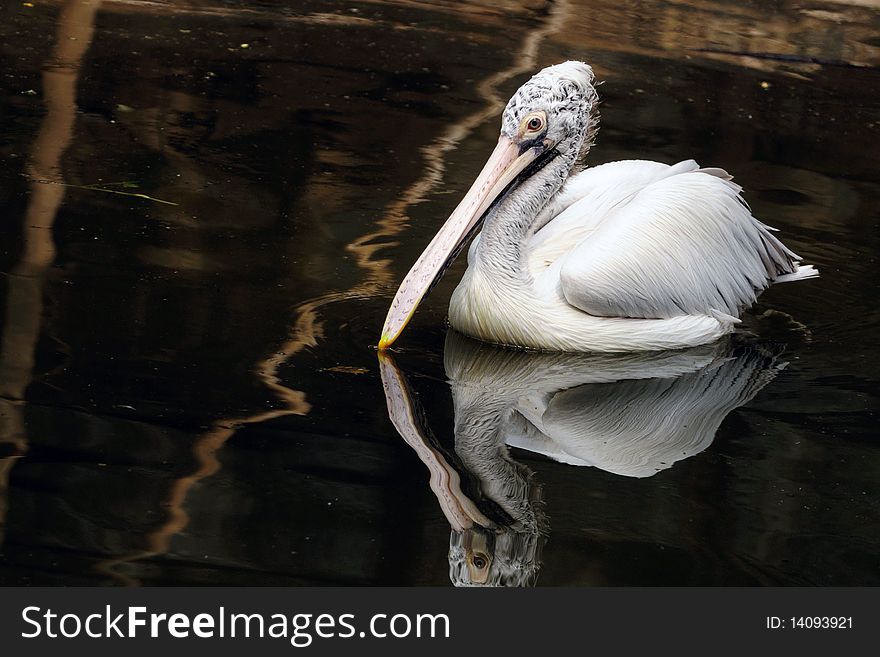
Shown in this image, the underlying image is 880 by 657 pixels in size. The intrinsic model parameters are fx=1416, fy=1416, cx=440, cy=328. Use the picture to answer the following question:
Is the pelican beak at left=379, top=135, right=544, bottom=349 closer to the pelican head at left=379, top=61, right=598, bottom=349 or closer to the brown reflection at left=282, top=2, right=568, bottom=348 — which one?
the pelican head at left=379, top=61, right=598, bottom=349

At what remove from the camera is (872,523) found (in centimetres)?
359

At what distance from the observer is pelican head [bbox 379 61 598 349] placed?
4488 mm

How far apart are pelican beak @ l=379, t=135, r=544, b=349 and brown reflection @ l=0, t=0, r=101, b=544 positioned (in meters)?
1.08

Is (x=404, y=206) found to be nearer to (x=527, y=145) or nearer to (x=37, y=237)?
(x=527, y=145)

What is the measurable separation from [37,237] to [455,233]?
59.5 inches

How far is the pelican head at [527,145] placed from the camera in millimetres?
4488

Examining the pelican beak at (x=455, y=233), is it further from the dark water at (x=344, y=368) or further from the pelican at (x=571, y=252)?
the dark water at (x=344, y=368)

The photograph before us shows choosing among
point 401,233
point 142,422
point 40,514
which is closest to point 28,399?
point 142,422

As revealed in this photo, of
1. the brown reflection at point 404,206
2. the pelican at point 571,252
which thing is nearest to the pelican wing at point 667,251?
the pelican at point 571,252

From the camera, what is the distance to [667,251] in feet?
15.7

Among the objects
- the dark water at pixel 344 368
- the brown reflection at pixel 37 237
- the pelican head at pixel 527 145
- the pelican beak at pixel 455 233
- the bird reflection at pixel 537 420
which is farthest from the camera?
the pelican head at pixel 527 145

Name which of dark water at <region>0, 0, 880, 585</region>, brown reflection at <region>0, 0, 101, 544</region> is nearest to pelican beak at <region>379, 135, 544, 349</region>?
dark water at <region>0, 0, 880, 585</region>

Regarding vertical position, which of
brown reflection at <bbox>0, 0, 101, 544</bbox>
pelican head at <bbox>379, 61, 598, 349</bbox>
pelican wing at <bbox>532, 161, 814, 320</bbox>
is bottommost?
brown reflection at <bbox>0, 0, 101, 544</bbox>

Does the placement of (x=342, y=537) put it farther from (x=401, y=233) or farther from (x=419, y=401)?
(x=401, y=233)
